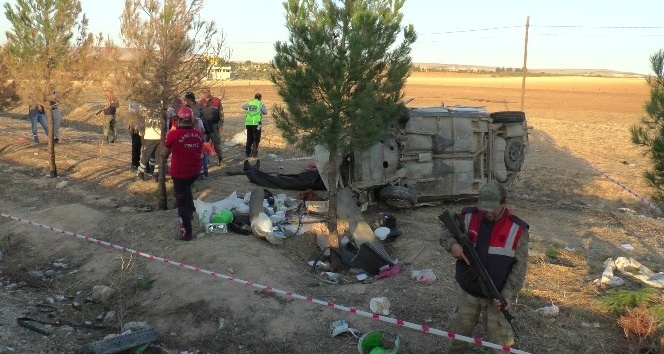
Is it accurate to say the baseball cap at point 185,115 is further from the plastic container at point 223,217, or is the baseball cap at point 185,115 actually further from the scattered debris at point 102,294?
the scattered debris at point 102,294

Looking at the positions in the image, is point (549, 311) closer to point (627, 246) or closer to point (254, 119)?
point (627, 246)

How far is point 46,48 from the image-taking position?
39.6 feet

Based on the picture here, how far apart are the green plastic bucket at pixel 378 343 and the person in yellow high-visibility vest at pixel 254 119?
31.3 ft

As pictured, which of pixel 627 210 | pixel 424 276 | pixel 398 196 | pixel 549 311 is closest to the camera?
pixel 549 311

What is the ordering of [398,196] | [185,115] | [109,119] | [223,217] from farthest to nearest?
[109,119] → [398,196] → [223,217] → [185,115]

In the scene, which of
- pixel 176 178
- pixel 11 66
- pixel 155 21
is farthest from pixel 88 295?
pixel 11 66

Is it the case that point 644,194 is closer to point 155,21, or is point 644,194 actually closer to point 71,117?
point 155,21

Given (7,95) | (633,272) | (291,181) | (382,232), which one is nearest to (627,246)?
(633,272)

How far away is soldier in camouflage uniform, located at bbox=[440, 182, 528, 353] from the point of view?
181 inches

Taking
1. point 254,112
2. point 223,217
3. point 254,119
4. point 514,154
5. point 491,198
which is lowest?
point 223,217

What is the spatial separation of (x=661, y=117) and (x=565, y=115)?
27.5 m

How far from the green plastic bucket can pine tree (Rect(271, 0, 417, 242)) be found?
111 inches

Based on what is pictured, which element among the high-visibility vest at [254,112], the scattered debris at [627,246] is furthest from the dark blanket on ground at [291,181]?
the scattered debris at [627,246]

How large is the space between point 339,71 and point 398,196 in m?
3.32
